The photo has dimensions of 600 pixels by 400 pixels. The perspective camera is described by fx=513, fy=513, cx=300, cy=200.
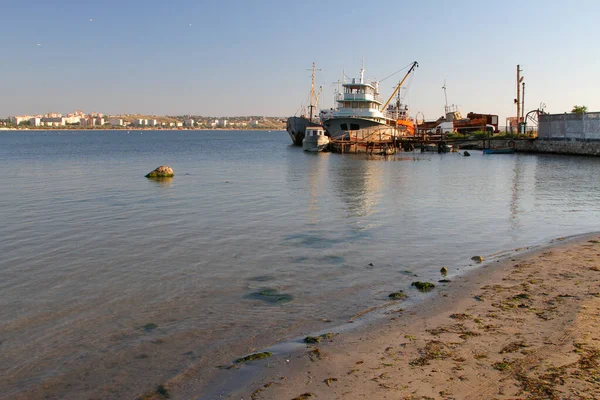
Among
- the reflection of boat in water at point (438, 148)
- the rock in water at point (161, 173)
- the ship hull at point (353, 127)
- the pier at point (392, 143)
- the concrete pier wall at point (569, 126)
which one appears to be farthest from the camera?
the ship hull at point (353, 127)

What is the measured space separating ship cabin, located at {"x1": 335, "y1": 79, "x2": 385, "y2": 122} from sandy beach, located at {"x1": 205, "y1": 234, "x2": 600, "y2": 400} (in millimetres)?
61727

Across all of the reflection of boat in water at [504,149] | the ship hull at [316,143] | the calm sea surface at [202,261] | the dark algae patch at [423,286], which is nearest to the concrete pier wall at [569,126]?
the reflection of boat in water at [504,149]

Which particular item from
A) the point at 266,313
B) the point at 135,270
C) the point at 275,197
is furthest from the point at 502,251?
the point at 275,197

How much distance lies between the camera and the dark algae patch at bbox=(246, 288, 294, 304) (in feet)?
30.8

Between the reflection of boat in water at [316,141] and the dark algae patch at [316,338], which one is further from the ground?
the reflection of boat in water at [316,141]

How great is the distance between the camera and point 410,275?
35.7 ft

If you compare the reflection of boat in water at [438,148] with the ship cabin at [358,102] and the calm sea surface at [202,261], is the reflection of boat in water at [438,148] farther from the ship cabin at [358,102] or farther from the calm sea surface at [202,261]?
the calm sea surface at [202,261]

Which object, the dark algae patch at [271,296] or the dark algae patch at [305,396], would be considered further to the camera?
the dark algae patch at [271,296]

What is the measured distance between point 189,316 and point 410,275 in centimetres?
478

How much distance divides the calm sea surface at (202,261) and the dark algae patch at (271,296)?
75 millimetres

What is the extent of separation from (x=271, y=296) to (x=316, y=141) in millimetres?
53999

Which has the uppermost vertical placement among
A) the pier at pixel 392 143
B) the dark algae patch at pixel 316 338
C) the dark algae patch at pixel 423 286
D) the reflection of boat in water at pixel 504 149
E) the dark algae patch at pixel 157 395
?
the pier at pixel 392 143

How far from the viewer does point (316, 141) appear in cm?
6281

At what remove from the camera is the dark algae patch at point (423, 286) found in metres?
9.70
